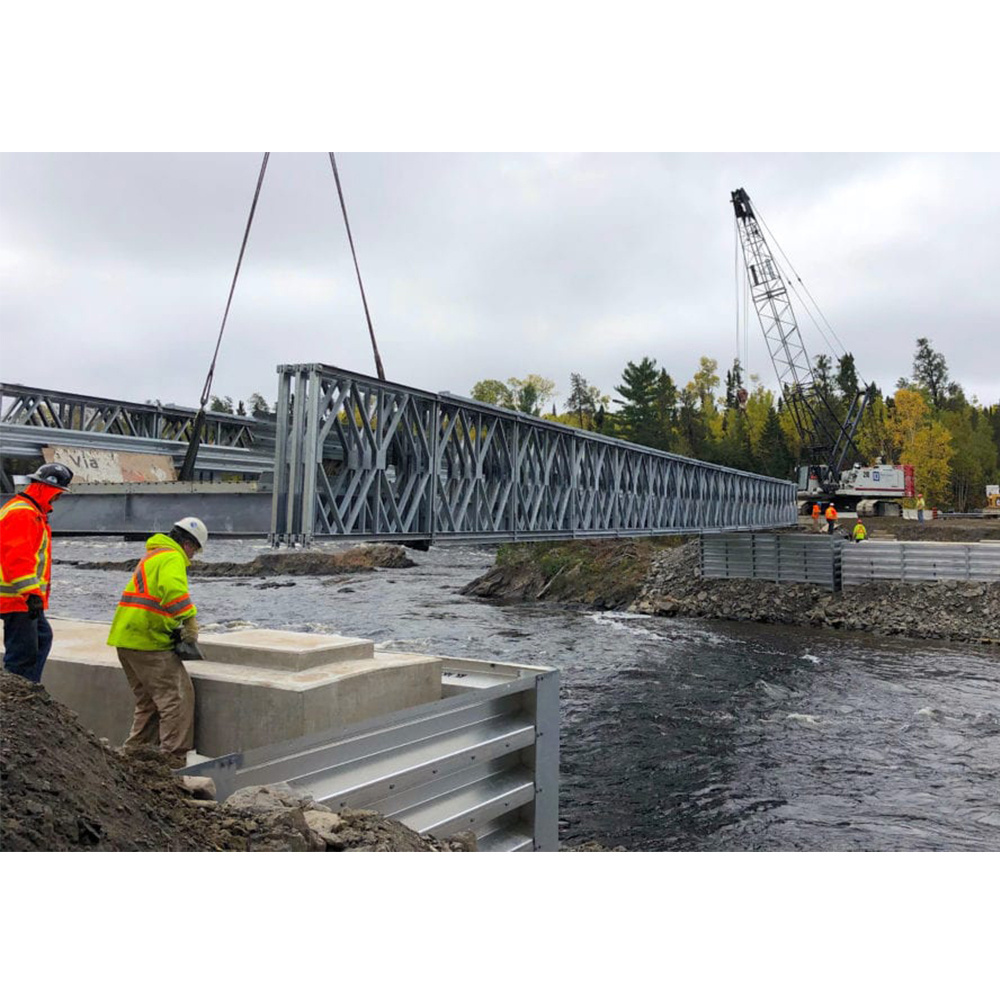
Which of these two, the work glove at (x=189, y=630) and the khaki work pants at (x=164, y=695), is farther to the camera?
the work glove at (x=189, y=630)

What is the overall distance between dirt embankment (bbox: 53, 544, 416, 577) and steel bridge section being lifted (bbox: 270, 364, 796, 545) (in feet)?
116

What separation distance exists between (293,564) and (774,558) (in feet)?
108

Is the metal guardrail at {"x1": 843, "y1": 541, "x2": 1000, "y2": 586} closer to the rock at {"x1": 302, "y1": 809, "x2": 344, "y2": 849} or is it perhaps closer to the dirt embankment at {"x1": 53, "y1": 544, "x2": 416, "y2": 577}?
the rock at {"x1": 302, "y1": 809, "x2": 344, "y2": 849}

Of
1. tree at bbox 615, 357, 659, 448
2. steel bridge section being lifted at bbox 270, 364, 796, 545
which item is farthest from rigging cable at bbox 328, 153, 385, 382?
tree at bbox 615, 357, 659, 448

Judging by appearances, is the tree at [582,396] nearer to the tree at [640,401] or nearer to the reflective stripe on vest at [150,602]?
the tree at [640,401]

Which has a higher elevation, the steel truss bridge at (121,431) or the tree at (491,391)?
the tree at (491,391)

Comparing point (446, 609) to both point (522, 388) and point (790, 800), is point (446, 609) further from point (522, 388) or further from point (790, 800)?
point (522, 388)

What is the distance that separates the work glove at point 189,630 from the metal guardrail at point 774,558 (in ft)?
Answer: 104

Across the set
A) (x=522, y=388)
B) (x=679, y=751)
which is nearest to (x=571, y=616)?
(x=679, y=751)

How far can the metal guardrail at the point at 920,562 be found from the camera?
1215 inches

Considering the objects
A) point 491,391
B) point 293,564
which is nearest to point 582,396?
point 491,391

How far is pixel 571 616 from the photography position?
113ft

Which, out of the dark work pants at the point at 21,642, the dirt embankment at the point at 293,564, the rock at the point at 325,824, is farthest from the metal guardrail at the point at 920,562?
the dirt embankment at the point at 293,564

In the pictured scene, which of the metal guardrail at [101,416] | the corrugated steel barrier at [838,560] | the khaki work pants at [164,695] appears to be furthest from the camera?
the corrugated steel barrier at [838,560]
